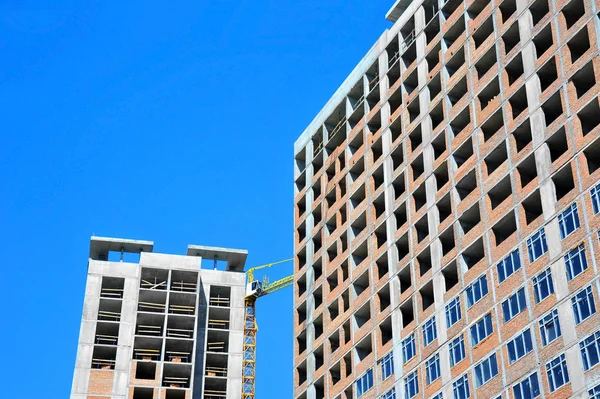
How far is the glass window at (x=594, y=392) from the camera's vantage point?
226 ft

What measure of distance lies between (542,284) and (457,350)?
31.9 ft

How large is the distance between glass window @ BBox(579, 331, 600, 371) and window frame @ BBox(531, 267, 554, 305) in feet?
17.1

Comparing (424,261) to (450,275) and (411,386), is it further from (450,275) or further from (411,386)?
(411,386)

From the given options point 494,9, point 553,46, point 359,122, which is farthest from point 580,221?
point 359,122

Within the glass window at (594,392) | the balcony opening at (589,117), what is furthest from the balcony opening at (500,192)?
the glass window at (594,392)

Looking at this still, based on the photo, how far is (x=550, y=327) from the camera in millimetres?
74500

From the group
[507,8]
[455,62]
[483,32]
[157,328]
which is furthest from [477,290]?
[157,328]

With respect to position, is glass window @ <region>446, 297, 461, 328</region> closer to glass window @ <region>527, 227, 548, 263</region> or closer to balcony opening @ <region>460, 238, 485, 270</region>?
balcony opening @ <region>460, 238, 485, 270</region>

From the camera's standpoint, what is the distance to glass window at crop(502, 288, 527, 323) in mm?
77750

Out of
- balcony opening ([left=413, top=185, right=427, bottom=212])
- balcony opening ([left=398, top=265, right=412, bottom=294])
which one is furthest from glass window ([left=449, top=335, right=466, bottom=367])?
balcony opening ([left=413, top=185, right=427, bottom=212])

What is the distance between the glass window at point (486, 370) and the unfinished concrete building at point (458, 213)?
11 cm

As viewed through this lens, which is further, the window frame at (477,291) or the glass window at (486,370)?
the window frame at (477,291)

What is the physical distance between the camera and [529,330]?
250 feet

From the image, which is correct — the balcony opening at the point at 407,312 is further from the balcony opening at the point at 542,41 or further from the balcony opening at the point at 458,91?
the balcony opening at the point at 542,41
